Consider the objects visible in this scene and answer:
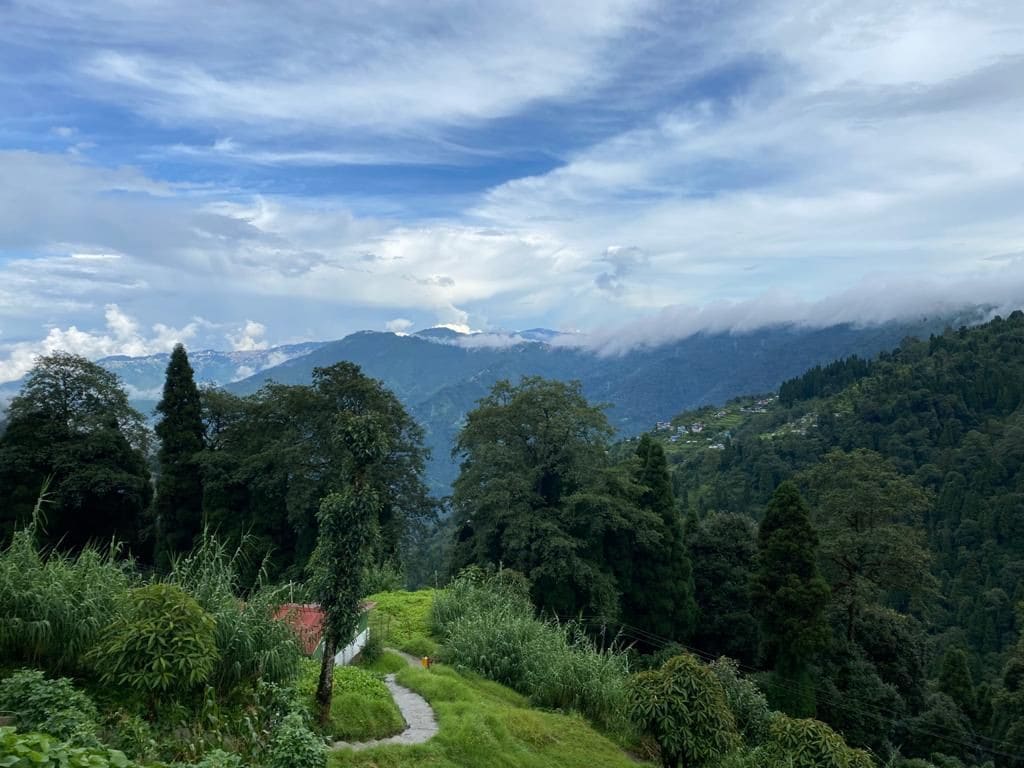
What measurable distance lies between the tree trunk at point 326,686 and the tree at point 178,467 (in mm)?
21753

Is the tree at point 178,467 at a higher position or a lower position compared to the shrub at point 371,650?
higher

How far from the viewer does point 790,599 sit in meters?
23.6

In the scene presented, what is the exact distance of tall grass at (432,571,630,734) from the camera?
44.9ft

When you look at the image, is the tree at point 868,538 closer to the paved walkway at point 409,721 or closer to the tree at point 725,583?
the tree at point 725,583

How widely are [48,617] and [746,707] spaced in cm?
1354

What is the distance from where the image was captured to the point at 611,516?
974 inches

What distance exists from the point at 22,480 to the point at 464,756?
25.3 metres

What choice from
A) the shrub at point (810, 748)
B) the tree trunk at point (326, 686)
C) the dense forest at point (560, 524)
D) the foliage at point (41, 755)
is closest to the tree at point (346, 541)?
the tree trunk at point (326, 686)

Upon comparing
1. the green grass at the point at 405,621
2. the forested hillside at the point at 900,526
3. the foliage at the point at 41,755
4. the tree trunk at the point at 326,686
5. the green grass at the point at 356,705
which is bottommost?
the forested hillside at the point at 900,526

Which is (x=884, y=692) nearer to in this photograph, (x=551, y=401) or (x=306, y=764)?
(x=551, y=401)

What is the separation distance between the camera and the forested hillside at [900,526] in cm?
2647

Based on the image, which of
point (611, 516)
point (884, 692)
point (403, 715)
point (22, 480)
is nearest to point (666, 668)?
point (403, 715)

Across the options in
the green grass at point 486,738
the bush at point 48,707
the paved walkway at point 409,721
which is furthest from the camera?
the paved walkway at point 409,721

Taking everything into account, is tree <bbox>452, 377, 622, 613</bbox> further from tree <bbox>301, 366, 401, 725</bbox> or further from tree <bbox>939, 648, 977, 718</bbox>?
tree <bbox>939, 648, 977, 718</bbox>
